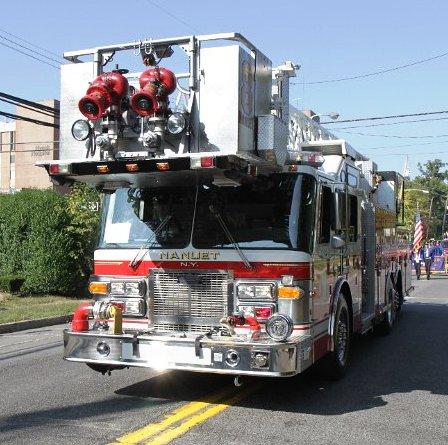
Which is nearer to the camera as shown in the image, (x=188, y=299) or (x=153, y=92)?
(x=153, y=92)

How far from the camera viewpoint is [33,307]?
15.1 m

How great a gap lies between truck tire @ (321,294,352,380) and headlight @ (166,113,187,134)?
2.81 meters

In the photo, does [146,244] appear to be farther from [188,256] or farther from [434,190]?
[434,190]

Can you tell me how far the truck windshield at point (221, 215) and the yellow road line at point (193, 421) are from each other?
1498mm

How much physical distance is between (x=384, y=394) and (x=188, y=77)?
12.4ft

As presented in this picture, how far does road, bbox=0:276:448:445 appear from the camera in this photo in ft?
17.1

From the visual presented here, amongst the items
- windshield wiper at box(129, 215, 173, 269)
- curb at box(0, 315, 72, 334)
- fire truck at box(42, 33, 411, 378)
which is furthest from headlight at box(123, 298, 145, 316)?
curb at box(0, 315, 72, 334)

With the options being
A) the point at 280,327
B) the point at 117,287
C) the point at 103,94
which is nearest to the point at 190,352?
the point at 280,327

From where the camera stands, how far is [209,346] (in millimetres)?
5676

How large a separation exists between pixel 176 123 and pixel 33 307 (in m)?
10.6

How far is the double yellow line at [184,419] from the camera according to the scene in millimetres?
5035

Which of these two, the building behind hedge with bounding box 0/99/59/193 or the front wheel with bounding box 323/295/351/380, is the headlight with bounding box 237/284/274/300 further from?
the building behind hedge with bounding box 0/99/59/193

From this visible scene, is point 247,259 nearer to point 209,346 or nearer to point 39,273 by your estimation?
point 209,346

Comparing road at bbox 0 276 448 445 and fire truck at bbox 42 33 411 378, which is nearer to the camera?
road at bbox 0 276 448 445
